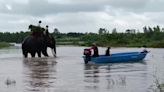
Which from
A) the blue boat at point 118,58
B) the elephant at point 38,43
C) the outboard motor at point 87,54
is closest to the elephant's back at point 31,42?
the elephant at point 38,43

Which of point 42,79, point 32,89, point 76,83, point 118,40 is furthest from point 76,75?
point 118,40

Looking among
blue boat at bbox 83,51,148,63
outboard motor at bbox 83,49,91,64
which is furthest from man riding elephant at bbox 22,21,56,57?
outboard motor at bbox 83,49,91,64

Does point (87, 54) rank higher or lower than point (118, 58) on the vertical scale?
higher

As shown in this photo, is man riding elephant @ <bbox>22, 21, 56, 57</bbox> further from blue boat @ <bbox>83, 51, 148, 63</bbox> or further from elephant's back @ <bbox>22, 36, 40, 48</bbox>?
blue boat @ <bbox>83, 51, 148, 63</bbox>

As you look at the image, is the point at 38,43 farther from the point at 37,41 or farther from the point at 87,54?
the point at 87,54

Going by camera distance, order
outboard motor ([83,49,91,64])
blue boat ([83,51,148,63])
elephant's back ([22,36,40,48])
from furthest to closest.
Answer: elephant's back ([22,36,40,48]), blue boat ([83,51,148,63]), outboard motor ([83,49,91,64])

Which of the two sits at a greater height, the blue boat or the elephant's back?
the elephant's back

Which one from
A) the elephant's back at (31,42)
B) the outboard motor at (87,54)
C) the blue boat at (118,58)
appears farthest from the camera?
the elephant's back at (31,42)

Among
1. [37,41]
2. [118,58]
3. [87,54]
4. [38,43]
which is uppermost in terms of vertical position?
[37,41]

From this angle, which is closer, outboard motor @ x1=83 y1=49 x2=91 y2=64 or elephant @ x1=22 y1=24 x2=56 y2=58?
outboard motor @ x1=83 y1=49 x2=91 y2=64

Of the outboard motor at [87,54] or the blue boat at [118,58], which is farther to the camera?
the blue boat at [118,58]

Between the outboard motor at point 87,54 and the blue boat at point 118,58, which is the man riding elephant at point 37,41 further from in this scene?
the outboard motor at point 87,54

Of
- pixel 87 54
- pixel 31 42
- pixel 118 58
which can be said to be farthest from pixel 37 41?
pixel 87 54

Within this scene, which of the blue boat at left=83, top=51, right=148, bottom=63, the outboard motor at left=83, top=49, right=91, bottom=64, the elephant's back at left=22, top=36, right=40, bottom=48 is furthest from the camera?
the elephant's back at left=22, top=36, right=40, bottom=48
